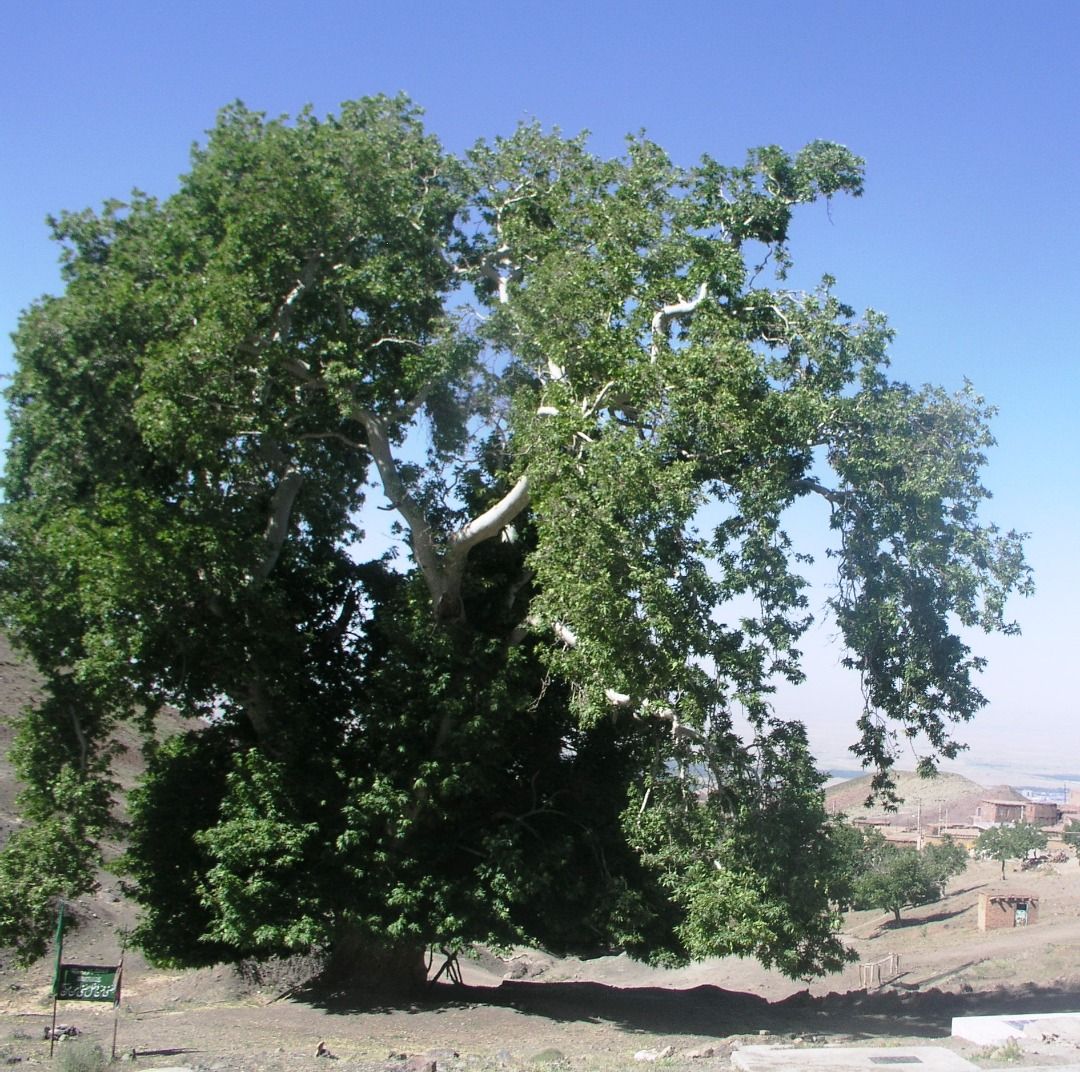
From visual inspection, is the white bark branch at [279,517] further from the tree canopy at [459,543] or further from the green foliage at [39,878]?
the green foliage at [39,878]

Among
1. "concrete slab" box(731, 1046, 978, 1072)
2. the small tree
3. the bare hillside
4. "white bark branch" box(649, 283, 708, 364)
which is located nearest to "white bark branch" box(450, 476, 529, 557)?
"white bark branch" box(649, 283, 708, 364)

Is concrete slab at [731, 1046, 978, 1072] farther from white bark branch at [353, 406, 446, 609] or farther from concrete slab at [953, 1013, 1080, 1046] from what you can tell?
white bark branch at [353, 406, 446, 609]

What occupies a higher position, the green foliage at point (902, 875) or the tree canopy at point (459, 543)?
the tree canopy at point (459, 543)

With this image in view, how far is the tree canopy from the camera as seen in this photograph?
12.6 metres

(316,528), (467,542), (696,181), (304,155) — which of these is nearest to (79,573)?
(316,528)

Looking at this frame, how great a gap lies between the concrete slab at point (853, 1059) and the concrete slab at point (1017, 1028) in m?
0.45

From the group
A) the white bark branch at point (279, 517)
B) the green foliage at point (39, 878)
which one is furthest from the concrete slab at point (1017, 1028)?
the green foliage at point (39, 878)

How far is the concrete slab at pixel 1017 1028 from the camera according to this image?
10344 mm

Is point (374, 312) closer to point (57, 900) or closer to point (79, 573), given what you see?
point (79, 573)

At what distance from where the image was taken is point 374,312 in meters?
15.8

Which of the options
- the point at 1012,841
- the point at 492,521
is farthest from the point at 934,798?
the point at 492,521

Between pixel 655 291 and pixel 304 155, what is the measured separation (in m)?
5.19

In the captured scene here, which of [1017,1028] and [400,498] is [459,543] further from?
[1017,1028]

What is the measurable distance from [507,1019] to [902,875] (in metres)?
29.3
